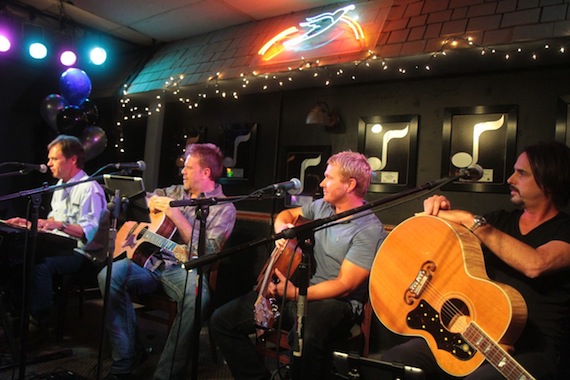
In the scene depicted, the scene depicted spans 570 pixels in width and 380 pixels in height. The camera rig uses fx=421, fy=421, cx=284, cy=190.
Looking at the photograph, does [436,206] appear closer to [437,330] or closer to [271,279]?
[437,330]

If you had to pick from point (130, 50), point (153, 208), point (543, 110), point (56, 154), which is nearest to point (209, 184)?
point (153, 208)

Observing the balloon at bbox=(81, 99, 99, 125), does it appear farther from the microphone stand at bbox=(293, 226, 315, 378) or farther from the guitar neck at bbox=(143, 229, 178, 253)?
the microphone stand at bbox=(293, 226, 315, 378)

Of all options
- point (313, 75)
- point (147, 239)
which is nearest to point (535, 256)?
point (147, 239)

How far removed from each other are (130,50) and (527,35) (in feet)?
16.3

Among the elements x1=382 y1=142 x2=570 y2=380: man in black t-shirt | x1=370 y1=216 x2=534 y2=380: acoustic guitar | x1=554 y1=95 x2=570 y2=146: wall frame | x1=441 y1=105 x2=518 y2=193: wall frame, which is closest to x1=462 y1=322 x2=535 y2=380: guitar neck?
x1=370 y1=216 x2=534 y2=380: acoustic guitar

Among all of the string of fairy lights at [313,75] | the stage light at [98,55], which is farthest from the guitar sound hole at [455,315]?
the stage light at [98,55]

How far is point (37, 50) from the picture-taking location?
5.05 meters

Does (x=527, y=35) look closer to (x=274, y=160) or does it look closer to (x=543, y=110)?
(x=543, y=110)

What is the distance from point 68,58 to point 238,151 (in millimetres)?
2473

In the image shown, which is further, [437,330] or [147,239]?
[147,239]

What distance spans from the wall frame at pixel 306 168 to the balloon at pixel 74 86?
103 inches

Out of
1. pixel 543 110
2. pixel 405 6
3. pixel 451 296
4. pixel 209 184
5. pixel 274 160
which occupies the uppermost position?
pixel 405 6

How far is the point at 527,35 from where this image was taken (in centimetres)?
279

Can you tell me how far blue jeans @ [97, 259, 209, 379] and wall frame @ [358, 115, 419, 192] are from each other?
2.00 m
